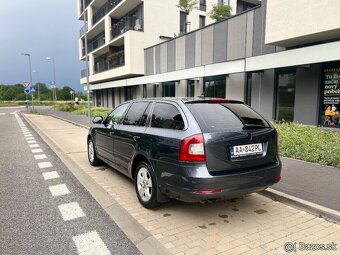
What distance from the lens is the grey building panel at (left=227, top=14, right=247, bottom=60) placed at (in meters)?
13.9

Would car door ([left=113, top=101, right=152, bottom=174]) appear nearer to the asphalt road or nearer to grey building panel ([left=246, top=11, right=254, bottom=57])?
the asphalt road

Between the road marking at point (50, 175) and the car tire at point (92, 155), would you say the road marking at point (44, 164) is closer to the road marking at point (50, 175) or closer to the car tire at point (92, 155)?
the road marking at point (50, 175)

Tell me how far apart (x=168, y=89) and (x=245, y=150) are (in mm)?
18201

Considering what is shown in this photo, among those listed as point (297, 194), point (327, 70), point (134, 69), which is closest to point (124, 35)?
point (134, 69)

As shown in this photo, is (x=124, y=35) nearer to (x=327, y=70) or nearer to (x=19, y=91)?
(x=327, y=70)

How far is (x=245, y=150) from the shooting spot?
372cm

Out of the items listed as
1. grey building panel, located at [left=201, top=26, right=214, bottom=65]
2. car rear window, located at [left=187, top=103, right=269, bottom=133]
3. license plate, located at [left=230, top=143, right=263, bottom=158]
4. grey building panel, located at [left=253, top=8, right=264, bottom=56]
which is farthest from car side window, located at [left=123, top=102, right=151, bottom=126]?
grey building panel, located at [left=201, top=26, right=214, bottom=65]

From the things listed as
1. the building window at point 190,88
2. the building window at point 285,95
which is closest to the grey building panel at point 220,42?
the building window at point 190,88

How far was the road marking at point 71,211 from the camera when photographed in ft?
13.5

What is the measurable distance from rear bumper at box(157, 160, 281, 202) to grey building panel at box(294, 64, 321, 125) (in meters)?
8.58

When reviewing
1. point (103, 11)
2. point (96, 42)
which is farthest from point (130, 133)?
point (96, 42)

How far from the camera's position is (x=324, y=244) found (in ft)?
10.6

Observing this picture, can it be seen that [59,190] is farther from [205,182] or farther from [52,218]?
[205,182]

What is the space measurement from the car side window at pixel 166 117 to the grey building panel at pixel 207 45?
41.1 feet
